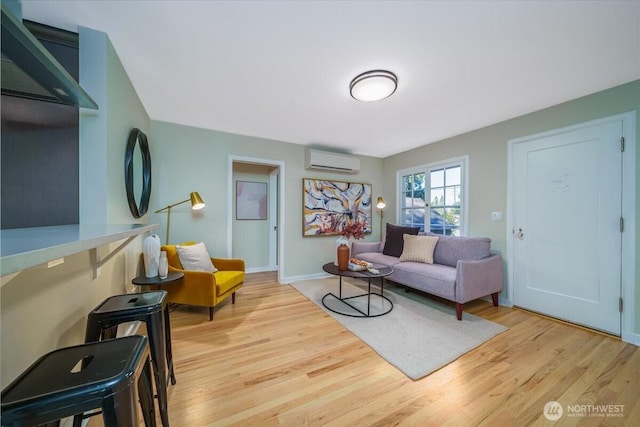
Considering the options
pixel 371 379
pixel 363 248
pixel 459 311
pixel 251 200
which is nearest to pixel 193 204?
pixel 251 200

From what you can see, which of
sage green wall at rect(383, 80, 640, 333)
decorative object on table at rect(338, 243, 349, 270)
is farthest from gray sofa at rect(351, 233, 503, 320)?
decorative object on table at rect(338, 243, 349, 270)

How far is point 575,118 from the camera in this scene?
230 centimetres

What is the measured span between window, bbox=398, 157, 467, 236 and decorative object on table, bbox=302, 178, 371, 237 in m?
0.68

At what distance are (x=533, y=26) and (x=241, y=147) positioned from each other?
317 cm

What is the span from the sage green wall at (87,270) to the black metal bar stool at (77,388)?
30 centimetres

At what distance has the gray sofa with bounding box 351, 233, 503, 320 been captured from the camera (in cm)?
242

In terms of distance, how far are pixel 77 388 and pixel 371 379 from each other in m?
1.53

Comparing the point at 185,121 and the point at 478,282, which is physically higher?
the point at 185,121

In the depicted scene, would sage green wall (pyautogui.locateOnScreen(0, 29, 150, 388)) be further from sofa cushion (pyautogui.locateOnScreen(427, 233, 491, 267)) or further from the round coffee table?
sofa cushion (pyautogui.locateOnScreen(427, 233, 491, 267))

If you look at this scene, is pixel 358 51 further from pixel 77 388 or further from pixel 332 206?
pixel 332 206

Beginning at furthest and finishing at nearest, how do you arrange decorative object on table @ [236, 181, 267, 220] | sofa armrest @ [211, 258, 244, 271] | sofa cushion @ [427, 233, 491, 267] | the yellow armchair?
decorative object on table @ [236, 181, 267, 220], sofa armrest @ [211, 258, 244, 271], sofa cushion @ [427, 233, 491, 267], the yellow armchair

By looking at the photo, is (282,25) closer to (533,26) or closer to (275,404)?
(533,26)

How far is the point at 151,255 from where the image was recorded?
2070mm

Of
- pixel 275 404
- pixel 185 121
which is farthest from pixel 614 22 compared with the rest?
pixel 185 121
